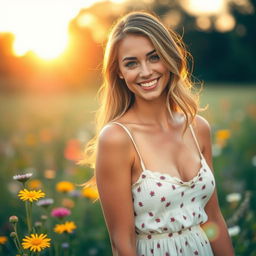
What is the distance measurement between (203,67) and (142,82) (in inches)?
1347

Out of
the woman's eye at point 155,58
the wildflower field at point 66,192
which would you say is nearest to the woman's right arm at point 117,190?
the wildflower field at point 66,192

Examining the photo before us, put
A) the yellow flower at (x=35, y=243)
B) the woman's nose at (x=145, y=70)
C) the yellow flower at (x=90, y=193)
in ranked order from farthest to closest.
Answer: the yellow flower at (x=90, y=193) → the woman's nose at (x=145, y=70) → the yellow flower at (x=35, y=243)

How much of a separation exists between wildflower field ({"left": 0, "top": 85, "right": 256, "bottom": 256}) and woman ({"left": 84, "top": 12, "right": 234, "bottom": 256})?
0.93ft

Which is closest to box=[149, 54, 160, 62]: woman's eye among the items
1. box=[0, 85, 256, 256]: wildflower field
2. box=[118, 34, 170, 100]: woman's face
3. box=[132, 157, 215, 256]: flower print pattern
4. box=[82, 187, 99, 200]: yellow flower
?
box=[118, 34, 170, 100]: woman's face

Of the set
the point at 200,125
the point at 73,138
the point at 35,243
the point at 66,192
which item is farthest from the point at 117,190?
the point at 73,138

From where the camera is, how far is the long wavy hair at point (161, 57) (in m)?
2.27

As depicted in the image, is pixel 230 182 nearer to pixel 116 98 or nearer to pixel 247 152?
pixel 247 152

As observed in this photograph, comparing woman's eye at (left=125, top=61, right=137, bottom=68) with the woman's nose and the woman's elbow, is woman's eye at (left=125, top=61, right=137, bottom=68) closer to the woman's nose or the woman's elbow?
the woman's nose

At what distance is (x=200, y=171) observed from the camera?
228cm

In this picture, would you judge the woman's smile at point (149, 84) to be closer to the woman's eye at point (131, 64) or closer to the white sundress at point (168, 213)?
the woman's eye at point (131, 64)

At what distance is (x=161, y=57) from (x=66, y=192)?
3.96 ft

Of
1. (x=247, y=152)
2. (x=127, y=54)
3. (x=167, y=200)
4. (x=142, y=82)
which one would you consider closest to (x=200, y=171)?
(x=167, y=200)

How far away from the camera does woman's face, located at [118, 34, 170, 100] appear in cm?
226

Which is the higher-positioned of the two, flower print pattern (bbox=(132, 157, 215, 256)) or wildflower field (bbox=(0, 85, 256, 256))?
flower print pattern (bbox=(132, 157, 215, 256))
